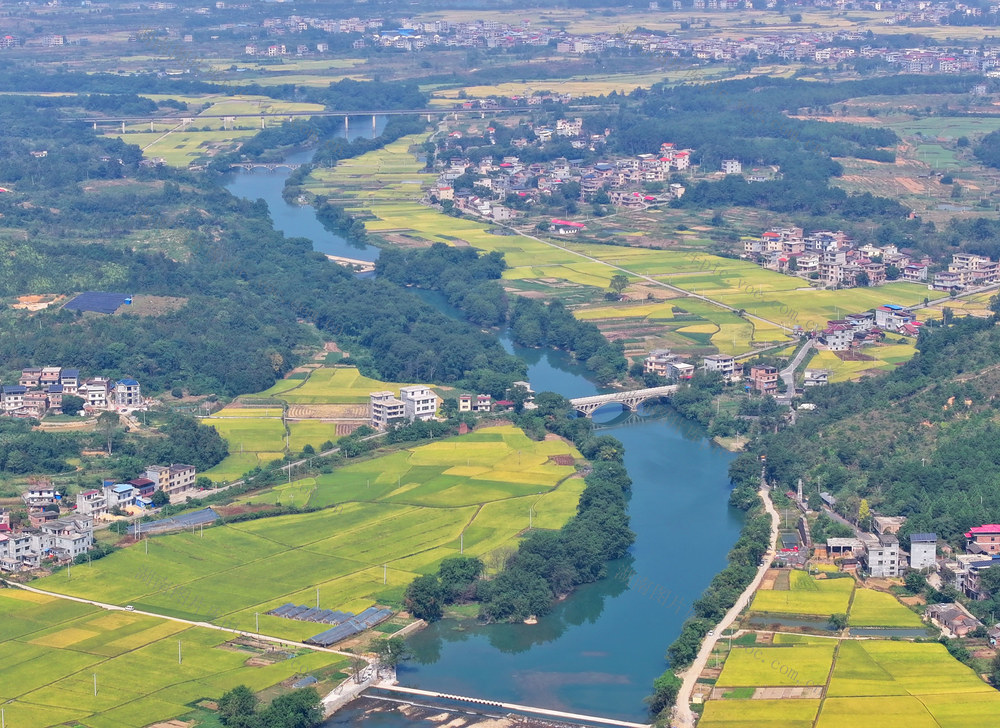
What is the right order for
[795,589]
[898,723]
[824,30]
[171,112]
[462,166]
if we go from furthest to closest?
[824,30]
[171,112]
[462,166]
[795,589]
[898,723]

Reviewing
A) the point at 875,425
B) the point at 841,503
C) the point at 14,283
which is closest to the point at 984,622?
the point at 841,503

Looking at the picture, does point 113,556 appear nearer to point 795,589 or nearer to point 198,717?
point 198,717

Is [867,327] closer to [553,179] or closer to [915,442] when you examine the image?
[915,442]

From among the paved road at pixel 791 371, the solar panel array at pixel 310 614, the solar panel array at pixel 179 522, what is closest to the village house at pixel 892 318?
the paved road at pixel 791 371

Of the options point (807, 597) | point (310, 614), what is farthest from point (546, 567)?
point (807, 597)

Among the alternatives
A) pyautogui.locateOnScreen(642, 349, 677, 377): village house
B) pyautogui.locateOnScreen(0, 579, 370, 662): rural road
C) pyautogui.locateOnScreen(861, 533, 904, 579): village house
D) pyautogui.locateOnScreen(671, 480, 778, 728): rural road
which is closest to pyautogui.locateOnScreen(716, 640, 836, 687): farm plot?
pyautogui.locateOnScreen(671, 480, 778, 728): rural road

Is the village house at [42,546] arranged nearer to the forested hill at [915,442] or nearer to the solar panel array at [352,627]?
the solar panel array at [352,627]

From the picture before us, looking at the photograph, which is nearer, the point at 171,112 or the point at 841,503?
the point at 841,503
